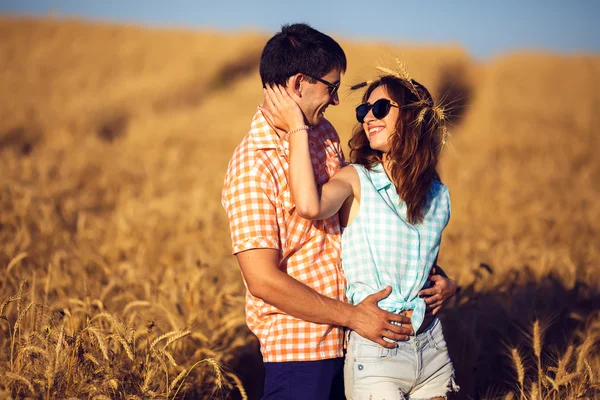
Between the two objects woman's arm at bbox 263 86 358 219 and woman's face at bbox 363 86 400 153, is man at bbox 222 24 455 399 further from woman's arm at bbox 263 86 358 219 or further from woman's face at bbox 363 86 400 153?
woman's face at bbox 363 86 400 153

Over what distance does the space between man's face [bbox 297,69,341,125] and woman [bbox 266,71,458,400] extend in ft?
0.33

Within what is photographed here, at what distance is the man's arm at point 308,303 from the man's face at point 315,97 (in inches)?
24.5

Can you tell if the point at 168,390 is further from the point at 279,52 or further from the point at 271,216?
the point at 279,52

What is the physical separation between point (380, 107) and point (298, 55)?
403mm

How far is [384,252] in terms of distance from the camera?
239cm

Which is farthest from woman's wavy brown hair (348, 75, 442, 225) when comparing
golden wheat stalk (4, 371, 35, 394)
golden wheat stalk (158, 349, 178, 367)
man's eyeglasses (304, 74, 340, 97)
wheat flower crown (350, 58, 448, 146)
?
golden wheat stalk (4, 371, 35, 394)

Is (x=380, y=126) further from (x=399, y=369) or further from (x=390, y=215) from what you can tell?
(x=399, y=369)

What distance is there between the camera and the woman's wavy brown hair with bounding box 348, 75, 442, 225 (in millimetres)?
2475

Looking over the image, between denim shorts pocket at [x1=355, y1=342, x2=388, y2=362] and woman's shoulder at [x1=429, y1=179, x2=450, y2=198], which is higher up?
woman's shoulder at [x1=429, y1=179, x2=450, y2=198]

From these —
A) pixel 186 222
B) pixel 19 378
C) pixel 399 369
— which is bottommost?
pixel 399 369

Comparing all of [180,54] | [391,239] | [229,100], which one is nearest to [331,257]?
[391,239]

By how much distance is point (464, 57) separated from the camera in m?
21.2

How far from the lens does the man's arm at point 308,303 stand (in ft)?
7.49

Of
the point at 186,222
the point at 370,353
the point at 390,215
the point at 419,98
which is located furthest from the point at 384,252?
the point at 186,222
